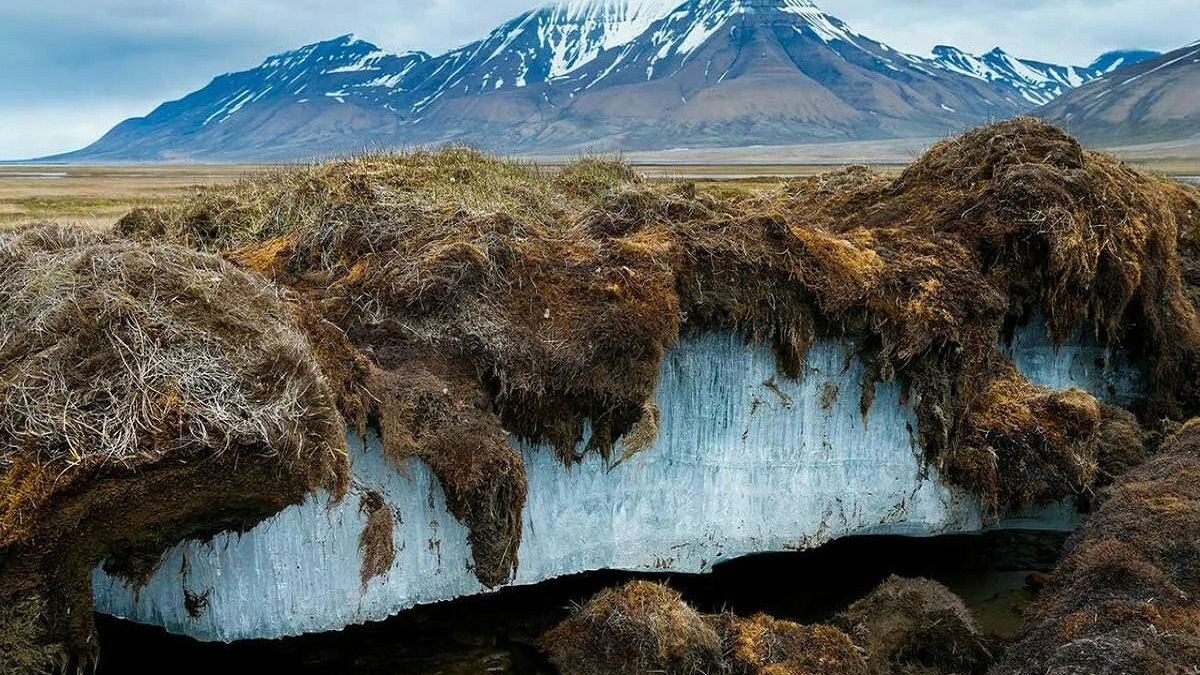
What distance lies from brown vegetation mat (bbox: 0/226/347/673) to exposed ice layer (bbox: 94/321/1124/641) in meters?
1.48

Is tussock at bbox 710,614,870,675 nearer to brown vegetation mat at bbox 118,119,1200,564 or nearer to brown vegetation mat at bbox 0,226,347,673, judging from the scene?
brown vegetation mat at bbox 118,119,1200,564

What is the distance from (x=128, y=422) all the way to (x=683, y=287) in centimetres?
643

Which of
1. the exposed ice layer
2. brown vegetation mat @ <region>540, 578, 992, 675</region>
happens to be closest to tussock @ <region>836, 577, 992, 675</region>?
brown vegetation mat @ <region>540, 578, 992, 675</region>

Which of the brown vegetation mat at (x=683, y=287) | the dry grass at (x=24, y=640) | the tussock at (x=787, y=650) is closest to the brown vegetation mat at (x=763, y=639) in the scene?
the tussock at (x=787, y=650)

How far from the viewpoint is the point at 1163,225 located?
13.8 meters

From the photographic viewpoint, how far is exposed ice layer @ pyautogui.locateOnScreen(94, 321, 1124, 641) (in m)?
9.48

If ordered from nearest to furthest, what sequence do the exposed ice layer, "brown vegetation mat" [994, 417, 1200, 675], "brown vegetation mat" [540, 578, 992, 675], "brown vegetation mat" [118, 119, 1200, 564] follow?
"brown vegetation mat" [994, 417, 1200, 675] → "brown vegetation mat" [540, 578, 992, 675] → the exposed ice layer → "brown vegetation mat" [118, 119, 1200, 564]

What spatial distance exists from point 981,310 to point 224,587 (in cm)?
1018

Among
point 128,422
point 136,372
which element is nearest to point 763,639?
point 128,422

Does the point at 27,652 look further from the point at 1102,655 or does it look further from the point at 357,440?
the point at 1102,655

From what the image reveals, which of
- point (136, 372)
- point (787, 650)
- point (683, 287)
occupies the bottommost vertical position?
point (787, 650)

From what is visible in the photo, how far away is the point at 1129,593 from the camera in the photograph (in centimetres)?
830

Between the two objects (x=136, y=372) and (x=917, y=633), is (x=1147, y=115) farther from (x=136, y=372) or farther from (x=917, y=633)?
(x=136, y=372)

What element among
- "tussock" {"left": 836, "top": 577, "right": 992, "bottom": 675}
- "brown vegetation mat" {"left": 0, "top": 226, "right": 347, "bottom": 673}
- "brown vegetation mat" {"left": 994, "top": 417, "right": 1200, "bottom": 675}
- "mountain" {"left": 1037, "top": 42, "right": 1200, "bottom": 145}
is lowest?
"tussock" {"left": 836, "top": 577, "right": 992, "bottom": 675}
